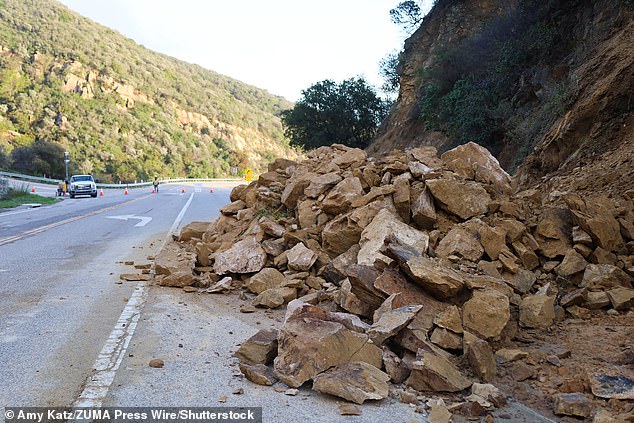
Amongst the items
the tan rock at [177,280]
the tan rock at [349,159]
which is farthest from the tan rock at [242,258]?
the tan rock at [349,159]

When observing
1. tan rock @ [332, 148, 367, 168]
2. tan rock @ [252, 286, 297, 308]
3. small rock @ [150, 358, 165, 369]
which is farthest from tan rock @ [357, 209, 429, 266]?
small rock @ [150, 358, 165, 369]

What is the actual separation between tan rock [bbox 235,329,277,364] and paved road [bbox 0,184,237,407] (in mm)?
1273

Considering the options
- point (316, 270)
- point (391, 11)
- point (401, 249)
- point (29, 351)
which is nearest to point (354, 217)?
point (316, 270)

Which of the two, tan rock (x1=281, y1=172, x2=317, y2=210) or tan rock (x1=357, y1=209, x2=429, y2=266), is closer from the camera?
tan rock (x1=357, y1=209, x2=429, y2=266)

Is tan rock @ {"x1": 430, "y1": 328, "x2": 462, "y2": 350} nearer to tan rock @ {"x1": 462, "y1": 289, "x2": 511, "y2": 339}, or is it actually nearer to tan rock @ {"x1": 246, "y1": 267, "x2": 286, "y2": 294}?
tan rock @ {"x1": 462, "y1": 289, "x2": 511, "y2": 339}

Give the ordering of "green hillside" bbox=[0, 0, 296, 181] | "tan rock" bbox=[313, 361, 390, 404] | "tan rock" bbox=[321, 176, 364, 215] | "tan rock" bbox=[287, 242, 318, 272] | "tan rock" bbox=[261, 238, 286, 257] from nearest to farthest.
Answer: "tan rock" bbox=[313, 361, 390, 404] < "tan rock" bbox=[287, 242, 318, 272] < "tan rock" bbox=[261, 238, 286, 257] < "tan rock" bbox=[321, 176, 364, 215] < "green hillside" bbox=[0, 0, 296, 181]

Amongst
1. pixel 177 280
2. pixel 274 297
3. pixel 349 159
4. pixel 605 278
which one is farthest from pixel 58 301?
pixel 605 278

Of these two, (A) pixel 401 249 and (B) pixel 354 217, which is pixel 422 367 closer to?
(A) pixel 401 249

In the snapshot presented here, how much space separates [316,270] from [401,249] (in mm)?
1889

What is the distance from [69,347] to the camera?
15.8 feet

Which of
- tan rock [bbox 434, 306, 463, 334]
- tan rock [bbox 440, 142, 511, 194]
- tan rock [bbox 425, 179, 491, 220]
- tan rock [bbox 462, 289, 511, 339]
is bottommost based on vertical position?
tan rock [bbox 434, 306, 463, 334]

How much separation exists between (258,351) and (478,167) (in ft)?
17.0

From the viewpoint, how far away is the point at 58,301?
21.5 ft

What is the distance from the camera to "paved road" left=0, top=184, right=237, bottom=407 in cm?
408
